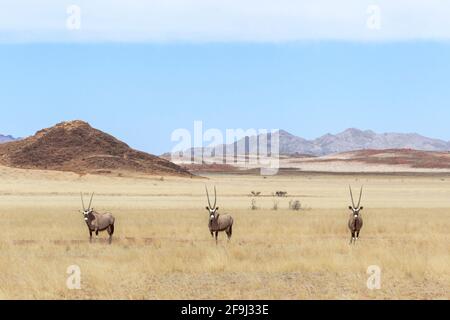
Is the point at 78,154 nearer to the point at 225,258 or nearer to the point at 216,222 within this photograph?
the point at 216,222

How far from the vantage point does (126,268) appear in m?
17.4

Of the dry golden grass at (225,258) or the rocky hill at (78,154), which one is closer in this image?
the dry golden grass at (225,258)

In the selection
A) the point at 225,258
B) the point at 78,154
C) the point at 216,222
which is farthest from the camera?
the point at 78,154

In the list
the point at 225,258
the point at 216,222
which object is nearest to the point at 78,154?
the point at 216,222

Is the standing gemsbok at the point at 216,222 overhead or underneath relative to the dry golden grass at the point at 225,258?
overhead

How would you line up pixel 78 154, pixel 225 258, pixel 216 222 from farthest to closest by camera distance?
pixel 78 154 < pixel 216 222 < pixel 225 258

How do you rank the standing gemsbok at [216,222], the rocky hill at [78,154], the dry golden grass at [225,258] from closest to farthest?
the dry golden grass at [225,258], the standing gemsbok at [216,222], the rocky hill at [78,154]

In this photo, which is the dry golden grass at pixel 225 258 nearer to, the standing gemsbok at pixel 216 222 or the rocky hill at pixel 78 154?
the standing gemsbok at pixel 216 222

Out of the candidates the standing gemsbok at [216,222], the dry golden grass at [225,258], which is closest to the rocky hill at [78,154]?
the dry golden grass at [225,258]

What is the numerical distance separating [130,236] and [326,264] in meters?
11.0

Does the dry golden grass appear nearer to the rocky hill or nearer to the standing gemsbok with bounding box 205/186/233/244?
the standing gemsbok with bounding box 205/186/233/244

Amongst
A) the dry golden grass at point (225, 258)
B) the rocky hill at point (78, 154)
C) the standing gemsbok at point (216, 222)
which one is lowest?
the dry golden grass at point (225, 258)

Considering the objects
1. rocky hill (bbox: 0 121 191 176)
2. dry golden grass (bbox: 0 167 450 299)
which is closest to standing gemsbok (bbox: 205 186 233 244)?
dry golden grass (bbox: 0 167 450 299)
